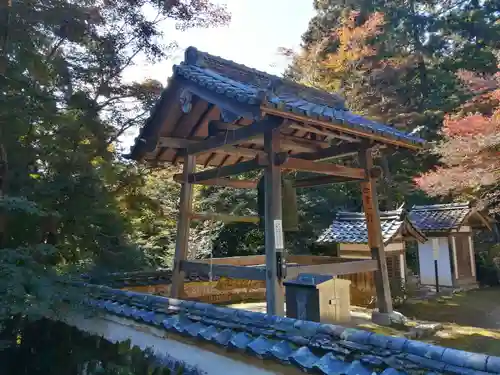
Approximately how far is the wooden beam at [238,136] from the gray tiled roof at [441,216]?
11514 mm

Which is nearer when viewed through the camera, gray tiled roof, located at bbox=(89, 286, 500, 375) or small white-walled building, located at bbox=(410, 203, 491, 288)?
gray tiled roof, located at bbox=(89, 286, 500, 375)

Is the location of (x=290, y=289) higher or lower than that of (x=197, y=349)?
higher

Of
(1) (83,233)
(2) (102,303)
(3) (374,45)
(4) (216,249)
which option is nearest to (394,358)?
(2) (102,303)

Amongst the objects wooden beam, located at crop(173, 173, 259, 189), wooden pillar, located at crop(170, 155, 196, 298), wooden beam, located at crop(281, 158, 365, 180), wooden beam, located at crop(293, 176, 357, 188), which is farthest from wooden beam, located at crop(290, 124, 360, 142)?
wooden pillar, located at crop(170, 155, 196, 298)

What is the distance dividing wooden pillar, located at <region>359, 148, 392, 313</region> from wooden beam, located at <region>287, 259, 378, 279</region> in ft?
0.47

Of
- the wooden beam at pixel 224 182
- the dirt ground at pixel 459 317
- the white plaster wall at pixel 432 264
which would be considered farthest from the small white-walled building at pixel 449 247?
the wooden beam at pixel 224 182

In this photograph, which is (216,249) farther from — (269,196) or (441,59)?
(441,59)

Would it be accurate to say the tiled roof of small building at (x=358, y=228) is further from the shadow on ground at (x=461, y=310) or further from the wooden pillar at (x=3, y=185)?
the wooden pillar at (x=3, y=185)

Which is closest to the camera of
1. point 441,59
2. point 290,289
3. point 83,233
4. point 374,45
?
point 290,289

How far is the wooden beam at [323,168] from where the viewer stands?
5.30m

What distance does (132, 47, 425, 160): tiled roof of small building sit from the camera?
442 cm

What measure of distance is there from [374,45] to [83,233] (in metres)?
17.6

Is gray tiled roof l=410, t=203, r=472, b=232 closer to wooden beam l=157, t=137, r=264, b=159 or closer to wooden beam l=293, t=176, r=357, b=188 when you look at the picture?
wooden beam l=293, t=176, r=357, b=188

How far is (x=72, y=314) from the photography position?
5.24 metres
